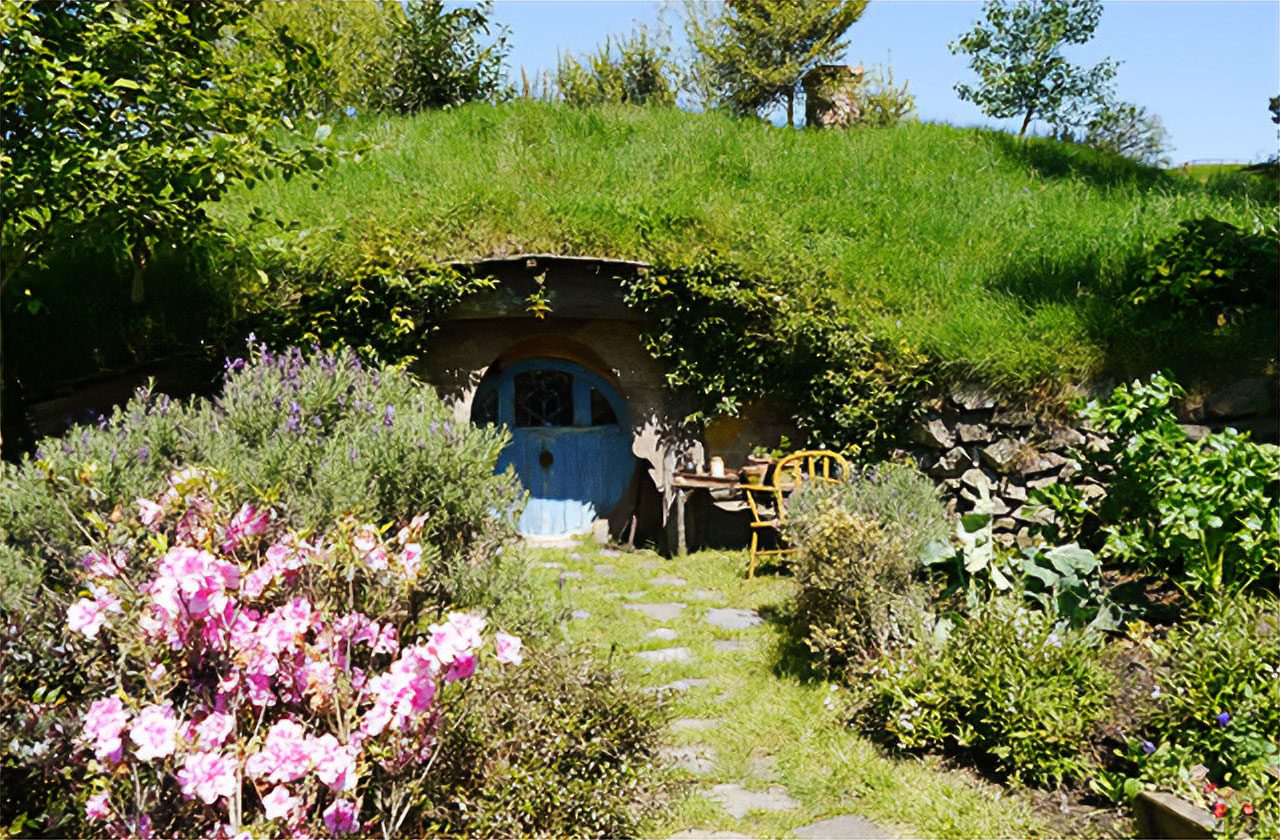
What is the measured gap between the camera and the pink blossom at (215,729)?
3.15m

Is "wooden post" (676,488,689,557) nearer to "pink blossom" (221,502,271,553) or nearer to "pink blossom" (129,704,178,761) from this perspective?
"pink blossom" (221,502,271,553)

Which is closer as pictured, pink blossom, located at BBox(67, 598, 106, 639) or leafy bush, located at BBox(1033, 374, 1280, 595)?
pink blossom, located at BBox(67, 598, 106, 639)

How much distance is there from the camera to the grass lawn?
4316 millimetres

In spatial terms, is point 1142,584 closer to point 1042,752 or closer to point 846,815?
point 1042,752

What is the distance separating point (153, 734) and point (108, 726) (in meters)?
0.19

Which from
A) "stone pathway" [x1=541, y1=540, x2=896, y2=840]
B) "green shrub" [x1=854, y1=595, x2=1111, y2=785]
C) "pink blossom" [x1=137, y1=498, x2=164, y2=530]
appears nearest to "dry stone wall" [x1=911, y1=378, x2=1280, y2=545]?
"stone pathway" [x1=541, y1=540, x2=896, y2=840]

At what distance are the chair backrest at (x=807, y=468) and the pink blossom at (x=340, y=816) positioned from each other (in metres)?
5.09

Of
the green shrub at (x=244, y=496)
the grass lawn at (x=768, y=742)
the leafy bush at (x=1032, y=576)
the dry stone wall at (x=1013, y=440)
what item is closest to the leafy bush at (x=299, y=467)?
the green shrub at (x=244, y=496)

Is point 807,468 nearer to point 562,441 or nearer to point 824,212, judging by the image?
point 562,441

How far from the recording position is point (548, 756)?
408 centimetres

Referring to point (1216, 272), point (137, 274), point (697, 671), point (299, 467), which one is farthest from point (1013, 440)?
point (137, 274)

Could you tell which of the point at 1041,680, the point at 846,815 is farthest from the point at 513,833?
the point at 1041,680

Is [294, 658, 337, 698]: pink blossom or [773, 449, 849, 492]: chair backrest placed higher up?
[773, 449, 849, 492]: chair backrest

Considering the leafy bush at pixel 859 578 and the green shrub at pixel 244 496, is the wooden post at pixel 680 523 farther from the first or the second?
the green shrub at pixel 244 496
